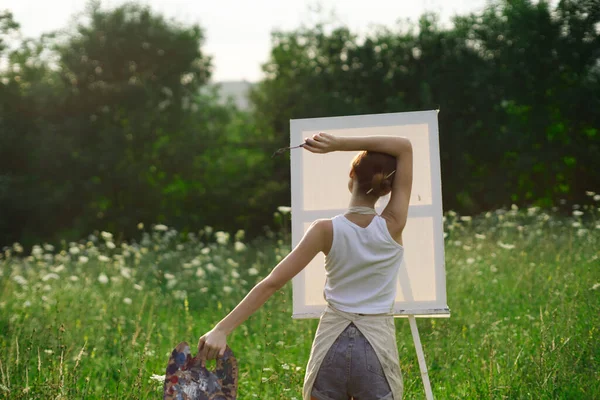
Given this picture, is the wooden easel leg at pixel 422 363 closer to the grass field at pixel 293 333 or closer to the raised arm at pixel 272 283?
the grass field at pixel 293 333

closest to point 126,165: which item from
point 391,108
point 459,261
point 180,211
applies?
point 180,211

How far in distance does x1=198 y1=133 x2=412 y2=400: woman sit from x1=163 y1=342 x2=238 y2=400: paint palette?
0.33ft

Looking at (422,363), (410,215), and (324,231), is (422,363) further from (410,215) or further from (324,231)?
(324,231)

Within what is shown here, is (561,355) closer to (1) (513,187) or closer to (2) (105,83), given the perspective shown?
(1) (513,187)

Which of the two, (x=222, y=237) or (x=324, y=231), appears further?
(x=222, y=237)

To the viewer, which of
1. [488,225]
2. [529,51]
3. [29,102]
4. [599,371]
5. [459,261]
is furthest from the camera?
[29,102]

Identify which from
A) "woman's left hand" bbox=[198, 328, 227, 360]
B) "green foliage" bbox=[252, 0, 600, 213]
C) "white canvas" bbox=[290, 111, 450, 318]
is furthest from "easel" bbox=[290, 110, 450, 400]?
"green foliage" bbox=[252, 0, 600, 213]

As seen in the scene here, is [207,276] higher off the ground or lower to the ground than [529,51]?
lower

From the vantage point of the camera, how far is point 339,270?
7.44 feet

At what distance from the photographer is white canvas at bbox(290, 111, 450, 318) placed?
3.07 metres

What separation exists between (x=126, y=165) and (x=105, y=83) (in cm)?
256

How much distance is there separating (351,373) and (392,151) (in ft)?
2.48

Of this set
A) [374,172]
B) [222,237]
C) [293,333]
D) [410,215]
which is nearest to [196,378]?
[374,172]

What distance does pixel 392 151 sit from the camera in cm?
235
